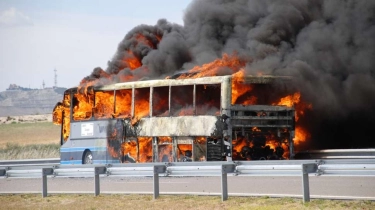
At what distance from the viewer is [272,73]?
26297 millimetres

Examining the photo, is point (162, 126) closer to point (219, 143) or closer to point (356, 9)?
point (219, 143)

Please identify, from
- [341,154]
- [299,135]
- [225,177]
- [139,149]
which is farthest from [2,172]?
[299,135]

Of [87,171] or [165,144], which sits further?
[165,144]

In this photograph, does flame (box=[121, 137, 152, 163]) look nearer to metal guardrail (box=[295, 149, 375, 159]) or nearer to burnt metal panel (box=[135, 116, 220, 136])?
burnt metal panel (box=[135, 116, 220, 136])

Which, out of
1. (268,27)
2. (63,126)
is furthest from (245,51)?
(63,126)

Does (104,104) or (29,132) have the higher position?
(29,132)

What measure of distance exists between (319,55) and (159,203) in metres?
12.5

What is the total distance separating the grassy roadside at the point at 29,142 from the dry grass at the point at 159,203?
2307 cm

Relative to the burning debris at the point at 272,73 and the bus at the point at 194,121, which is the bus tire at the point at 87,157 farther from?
the burning debris at the point at 272,73

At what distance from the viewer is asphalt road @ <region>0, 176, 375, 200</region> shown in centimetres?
1658

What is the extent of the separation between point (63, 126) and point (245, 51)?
7881mm

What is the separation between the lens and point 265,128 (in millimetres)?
25359

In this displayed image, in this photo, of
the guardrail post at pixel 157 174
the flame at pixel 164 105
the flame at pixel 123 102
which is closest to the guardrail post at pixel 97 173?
the guardrail post at pixel 157 174

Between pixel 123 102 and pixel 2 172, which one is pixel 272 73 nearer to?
pixel 123 102
